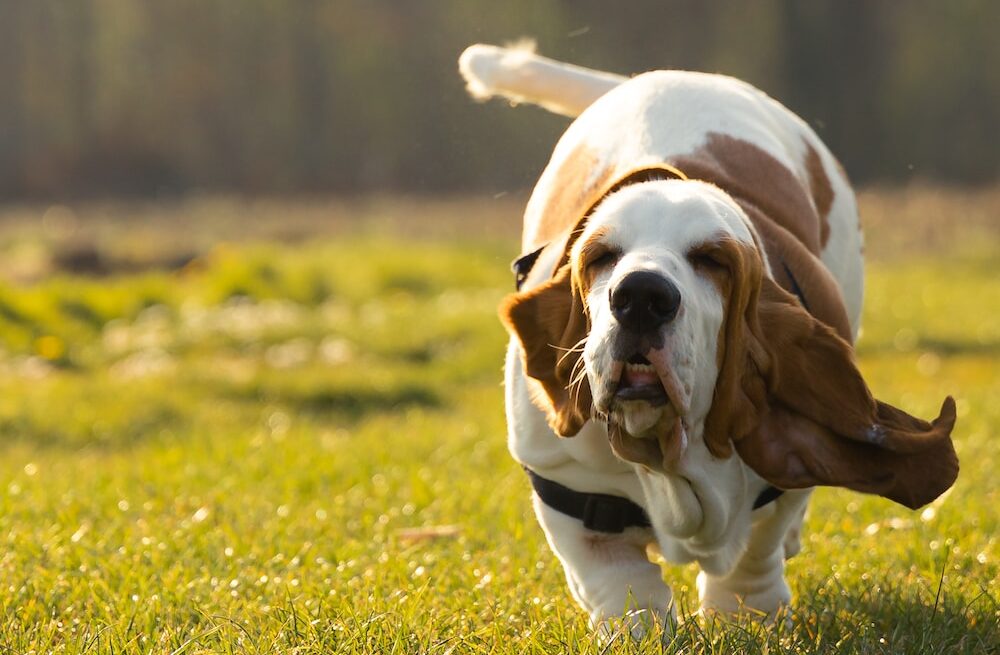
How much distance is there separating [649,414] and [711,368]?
0.48 ft

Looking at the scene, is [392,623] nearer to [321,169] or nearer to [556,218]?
[556,218]

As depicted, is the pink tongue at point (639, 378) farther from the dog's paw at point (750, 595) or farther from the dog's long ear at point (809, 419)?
the dog's paw at point (750, 595)

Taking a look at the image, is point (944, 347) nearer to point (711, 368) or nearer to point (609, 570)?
point (609, 570)

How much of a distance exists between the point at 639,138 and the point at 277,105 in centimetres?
2142

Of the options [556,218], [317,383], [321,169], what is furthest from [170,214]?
Result: [556,218]

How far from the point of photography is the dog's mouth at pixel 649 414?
8.36 feet

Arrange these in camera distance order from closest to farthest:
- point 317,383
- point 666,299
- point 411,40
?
point 666,299
point 317,383
point 411,40

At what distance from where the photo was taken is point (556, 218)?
3387 millimetres

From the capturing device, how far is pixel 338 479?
5250 millimetres

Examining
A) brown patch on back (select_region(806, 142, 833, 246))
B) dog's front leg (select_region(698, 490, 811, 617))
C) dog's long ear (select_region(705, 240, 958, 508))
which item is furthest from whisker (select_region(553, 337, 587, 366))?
brown patch on back (select_region(806, 142, 833, 246))

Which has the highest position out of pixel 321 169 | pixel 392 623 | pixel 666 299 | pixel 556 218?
pixel 666 299

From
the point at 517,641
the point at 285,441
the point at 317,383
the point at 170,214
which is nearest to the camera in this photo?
the point at 517,641

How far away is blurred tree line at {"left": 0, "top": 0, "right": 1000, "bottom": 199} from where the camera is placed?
21828 millimetres

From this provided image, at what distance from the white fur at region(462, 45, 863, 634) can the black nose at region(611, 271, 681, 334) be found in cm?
3
